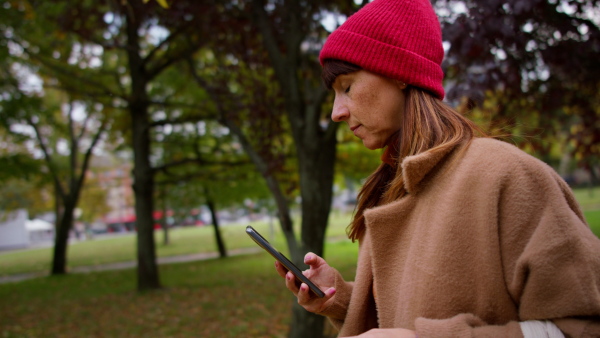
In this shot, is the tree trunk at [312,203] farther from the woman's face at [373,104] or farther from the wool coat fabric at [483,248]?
the wool coat fabric at [483,248]

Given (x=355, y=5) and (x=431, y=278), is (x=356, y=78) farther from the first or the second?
(x=355, y=5)

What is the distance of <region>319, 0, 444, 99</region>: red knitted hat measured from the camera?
4.73 feet

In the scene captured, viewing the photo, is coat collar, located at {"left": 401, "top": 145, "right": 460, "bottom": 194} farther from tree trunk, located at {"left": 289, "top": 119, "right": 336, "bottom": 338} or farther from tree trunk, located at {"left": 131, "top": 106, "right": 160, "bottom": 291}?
tree trunk, located at {"left": 131, "top": 106, "right": 160, "bottom": 291}

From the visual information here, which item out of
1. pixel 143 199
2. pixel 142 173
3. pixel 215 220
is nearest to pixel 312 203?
pixel 142 173

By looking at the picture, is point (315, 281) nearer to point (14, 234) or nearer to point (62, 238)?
point (62, 238)

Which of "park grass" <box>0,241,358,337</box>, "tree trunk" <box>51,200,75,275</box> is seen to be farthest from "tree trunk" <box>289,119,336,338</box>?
"tree trunk" <box>51,200,75,275</box>

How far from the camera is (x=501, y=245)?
115 cm

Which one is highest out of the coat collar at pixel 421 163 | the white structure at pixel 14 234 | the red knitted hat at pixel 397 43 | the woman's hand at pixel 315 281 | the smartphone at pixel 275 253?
the white structure at pixel 14 234

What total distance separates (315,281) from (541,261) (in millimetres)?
948

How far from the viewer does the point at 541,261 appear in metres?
1.05

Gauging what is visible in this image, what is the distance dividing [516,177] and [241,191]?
13.2m

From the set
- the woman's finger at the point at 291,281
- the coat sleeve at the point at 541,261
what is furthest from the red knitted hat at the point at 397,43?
the woman's finger at the point at 291,281

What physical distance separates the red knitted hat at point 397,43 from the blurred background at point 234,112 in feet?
1.04

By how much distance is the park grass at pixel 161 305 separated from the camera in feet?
25.4
